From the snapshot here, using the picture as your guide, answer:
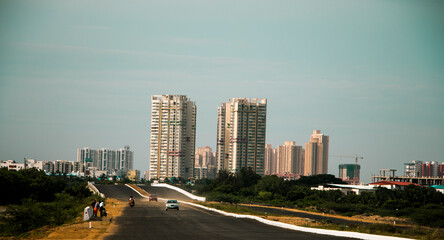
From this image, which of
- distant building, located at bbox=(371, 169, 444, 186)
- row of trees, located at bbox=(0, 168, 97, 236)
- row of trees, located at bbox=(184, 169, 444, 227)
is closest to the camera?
row of trees, located at bbox=(0, 168, 97, 236)

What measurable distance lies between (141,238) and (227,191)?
103586 mm

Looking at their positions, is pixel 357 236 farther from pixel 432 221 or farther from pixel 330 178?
pixel 330 178

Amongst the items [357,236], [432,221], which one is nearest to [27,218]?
[357,236]

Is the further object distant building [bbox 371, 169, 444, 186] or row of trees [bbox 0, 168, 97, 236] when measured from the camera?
distant building [bbox 371, 169, 444, 186]

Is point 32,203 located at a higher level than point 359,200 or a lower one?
higher

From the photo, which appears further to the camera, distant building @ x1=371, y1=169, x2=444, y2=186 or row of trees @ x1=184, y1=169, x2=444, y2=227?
distant building @ x1=371, y1=169, x2=444, y2=186

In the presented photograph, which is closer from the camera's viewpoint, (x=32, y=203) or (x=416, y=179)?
(x=32, y=203)

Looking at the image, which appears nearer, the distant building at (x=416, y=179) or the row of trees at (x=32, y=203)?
the row of trees at (x=32, y=203)

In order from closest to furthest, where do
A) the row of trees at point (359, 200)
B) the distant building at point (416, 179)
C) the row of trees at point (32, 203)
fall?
the row of trees at point (32, 203) < the row of trees at point (359, 200) < the distant building at point (416, 179)

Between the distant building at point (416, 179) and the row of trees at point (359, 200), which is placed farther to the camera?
the distant building at point (416, 179)

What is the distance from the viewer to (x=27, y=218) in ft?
143

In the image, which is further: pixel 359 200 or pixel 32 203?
pixel 359 200

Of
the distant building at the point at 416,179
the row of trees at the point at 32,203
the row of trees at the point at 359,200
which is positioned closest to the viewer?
the row of trees at the point at 32,203

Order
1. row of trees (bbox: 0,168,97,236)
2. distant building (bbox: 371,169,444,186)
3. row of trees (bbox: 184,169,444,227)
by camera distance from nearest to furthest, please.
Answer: row of trees (bbox: 0,168,97,236), row of trees (bbox: 184,169,444,227), distant building (bbox: 371,169,444,186)
